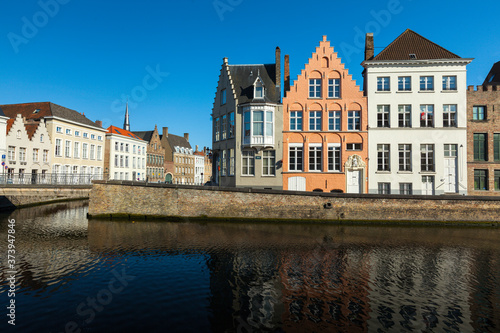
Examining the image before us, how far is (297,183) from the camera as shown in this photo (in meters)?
31.3

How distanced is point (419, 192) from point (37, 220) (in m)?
36.7

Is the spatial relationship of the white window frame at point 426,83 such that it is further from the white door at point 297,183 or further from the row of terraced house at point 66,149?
the row of terraced house at point 66,149

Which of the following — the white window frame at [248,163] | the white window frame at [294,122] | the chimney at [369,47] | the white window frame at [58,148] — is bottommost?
the white window frame at [248,163]

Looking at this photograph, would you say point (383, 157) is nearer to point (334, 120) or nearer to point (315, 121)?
point (334, 120)

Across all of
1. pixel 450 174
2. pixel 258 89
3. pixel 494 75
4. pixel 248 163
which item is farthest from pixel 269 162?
pixel 494 75

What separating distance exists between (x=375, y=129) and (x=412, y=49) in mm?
9931

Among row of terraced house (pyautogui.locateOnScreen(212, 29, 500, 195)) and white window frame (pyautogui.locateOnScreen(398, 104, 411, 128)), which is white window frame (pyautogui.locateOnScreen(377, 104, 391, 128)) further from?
white window frame (pyautogui.locateOnScreen(398, 104, 411, 128))

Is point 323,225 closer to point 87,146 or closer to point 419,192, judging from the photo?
point 419,192

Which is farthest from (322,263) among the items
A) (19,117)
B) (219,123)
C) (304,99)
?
(19,117)

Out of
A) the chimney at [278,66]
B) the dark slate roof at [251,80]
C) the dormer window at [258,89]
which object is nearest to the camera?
the dormer window at [258,89]

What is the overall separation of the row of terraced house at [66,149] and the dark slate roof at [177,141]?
5.88m

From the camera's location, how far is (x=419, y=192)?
29.5 m

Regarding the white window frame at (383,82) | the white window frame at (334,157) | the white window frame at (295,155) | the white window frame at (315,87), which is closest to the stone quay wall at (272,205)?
the white window frame at (295,155)

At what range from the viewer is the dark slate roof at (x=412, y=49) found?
31266mm
